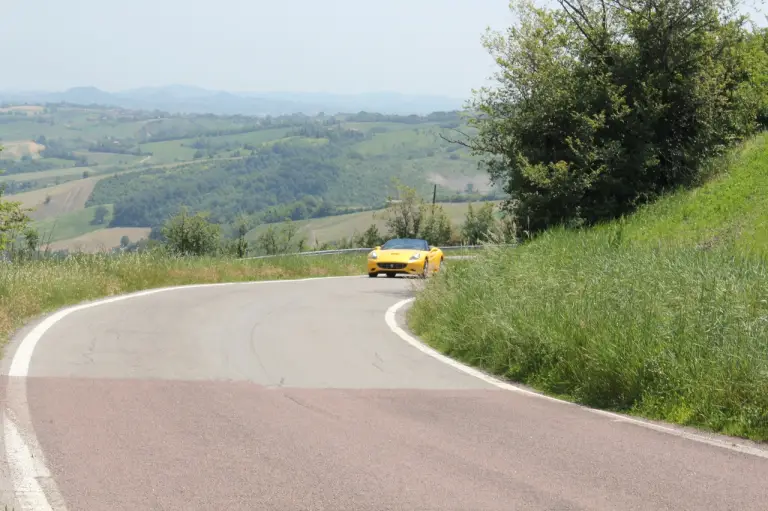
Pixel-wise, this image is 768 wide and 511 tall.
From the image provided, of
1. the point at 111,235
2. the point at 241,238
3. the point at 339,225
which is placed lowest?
the point at 111,235

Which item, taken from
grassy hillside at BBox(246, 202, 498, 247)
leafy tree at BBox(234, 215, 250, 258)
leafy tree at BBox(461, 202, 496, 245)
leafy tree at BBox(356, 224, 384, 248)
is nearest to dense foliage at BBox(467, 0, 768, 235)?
leafy tree at BBox(234, 215, 250, 258)

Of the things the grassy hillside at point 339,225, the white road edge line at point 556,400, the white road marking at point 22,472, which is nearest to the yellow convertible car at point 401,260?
the white road edge line at point 556,400

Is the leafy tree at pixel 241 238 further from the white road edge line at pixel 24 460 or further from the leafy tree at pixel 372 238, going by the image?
the white road edge line at pixel 24 460

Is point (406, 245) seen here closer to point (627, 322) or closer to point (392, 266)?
point (392, 266)

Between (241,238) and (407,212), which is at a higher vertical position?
(241,238)

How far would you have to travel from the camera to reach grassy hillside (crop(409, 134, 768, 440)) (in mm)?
7148

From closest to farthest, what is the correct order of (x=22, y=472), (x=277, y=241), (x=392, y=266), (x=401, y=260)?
(x=22, y=472) < (x=401, y=260) < (x=392, y=266) < (x=277, y=241)

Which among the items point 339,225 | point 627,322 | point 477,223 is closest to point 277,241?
point 477,223

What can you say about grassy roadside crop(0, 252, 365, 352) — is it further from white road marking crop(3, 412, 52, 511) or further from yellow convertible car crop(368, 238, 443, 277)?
white road marking crop(3, 412, 52, 511)

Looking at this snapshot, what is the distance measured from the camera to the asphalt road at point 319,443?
4.89 m

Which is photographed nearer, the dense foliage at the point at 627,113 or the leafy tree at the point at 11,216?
the dense foliage at the point at 627,113

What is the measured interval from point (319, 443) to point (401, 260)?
21569 millimetres

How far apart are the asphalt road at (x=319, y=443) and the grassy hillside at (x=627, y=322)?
0.54 meters

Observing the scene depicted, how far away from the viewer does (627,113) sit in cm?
2097
